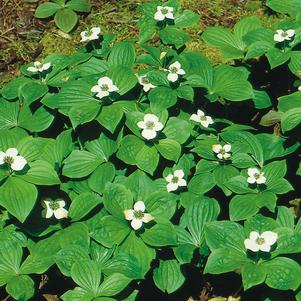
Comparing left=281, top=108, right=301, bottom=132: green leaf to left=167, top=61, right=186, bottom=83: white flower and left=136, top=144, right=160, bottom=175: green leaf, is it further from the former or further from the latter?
left=136, top=144, right=160, bottom=175: green leaf

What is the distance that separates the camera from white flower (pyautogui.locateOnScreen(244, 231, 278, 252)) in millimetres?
3467

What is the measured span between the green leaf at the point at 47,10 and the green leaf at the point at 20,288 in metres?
2.66

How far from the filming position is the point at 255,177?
3.85 meters

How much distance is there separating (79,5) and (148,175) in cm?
222

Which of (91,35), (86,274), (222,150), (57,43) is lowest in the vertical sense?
(57,43)

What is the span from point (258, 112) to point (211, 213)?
48.1 inches

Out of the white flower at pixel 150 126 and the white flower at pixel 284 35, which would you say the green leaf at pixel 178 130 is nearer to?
the white flower at pixel 150 126

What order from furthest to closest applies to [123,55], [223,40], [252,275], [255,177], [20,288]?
1. [223,40]
2. [123,55]
3. [255,177]
4. [20,288]
5. [252,275]

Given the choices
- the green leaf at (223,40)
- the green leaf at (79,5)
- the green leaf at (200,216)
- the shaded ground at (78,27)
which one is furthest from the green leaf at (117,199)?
the green leaf at (79,5)

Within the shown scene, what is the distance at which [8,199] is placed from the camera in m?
3.62

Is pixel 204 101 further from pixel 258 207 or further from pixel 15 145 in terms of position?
pixel 15 145

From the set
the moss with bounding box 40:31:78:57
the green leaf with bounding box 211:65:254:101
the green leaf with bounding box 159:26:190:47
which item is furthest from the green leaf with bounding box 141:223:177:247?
the moss with bounding box 40:31:78:57

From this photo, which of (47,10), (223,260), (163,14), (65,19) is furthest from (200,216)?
(47,10)

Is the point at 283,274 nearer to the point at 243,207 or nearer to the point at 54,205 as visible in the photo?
the point at 243,207
